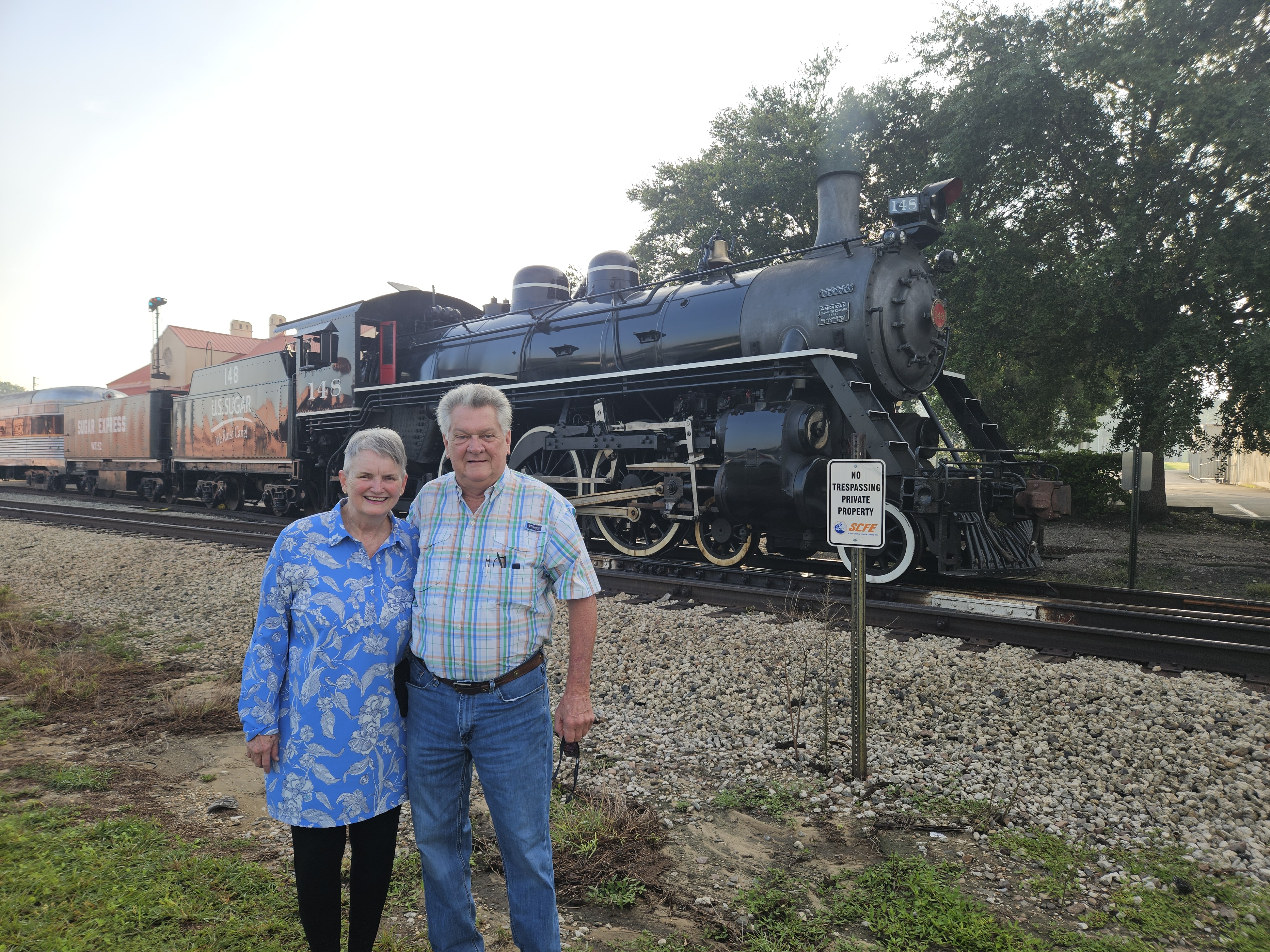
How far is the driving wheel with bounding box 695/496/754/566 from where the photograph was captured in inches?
322

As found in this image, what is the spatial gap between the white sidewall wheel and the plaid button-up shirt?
5.22m

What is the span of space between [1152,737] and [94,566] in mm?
11537

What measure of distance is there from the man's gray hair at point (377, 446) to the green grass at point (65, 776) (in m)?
2.58

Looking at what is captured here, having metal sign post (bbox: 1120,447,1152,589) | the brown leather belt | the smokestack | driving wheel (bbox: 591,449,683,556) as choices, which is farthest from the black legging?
metal sign post (bbox: 1120,447,1152,589)

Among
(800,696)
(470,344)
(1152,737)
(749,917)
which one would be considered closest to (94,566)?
(470,344)

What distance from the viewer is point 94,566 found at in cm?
977

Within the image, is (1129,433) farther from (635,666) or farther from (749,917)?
(749,917)

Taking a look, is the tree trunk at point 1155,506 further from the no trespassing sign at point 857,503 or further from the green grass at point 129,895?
the green grass at point 129,895

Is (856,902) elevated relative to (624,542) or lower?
lower

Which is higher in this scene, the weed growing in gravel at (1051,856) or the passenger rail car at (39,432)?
the passenger rail car at (39,432)

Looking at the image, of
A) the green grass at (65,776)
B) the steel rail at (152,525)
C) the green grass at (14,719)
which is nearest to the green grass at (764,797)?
the green grass at (65,776)

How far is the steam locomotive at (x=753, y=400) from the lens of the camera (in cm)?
720

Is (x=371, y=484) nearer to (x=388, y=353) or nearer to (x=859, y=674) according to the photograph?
(x=859, y=674)

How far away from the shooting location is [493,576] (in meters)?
2.13
